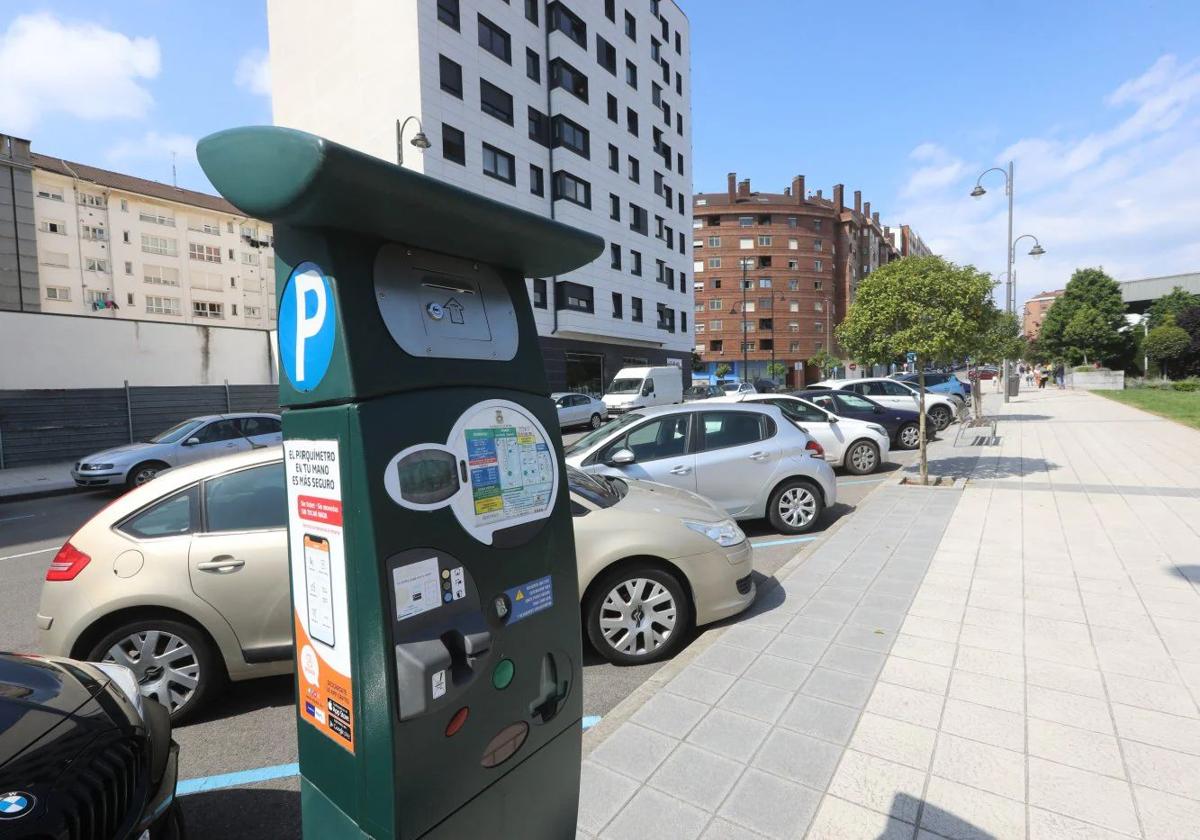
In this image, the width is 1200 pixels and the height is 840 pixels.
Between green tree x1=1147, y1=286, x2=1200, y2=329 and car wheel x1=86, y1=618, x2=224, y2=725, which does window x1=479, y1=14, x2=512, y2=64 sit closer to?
car wheel x1=86, y1=618, x2=224, y2=725

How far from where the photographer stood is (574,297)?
28.8 meters

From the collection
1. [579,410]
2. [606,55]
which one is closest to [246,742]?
[579,410]

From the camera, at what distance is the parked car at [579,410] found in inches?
853

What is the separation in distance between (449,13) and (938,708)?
A: 27091mm

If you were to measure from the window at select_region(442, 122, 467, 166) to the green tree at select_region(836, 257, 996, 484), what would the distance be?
18.6 metres

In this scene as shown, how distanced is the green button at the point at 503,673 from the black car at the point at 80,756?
1115 mm

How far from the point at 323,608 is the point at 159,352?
20966 millimetres

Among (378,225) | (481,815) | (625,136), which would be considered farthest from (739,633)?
(625,136)

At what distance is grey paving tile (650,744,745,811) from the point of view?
2439mm

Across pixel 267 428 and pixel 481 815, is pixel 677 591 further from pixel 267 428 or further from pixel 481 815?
pixel 267 428

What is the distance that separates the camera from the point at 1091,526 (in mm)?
6473

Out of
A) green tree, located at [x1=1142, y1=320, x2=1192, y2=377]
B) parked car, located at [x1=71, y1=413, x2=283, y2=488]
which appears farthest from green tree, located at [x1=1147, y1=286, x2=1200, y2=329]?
parked car, located at [x1=71, y1=413, x2=283, y2=488]

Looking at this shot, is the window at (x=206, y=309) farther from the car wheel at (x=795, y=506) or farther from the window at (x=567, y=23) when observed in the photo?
the car wheel at (x=795, y=506)

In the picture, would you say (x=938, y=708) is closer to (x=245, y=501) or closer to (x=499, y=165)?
(x=245, y=501)
